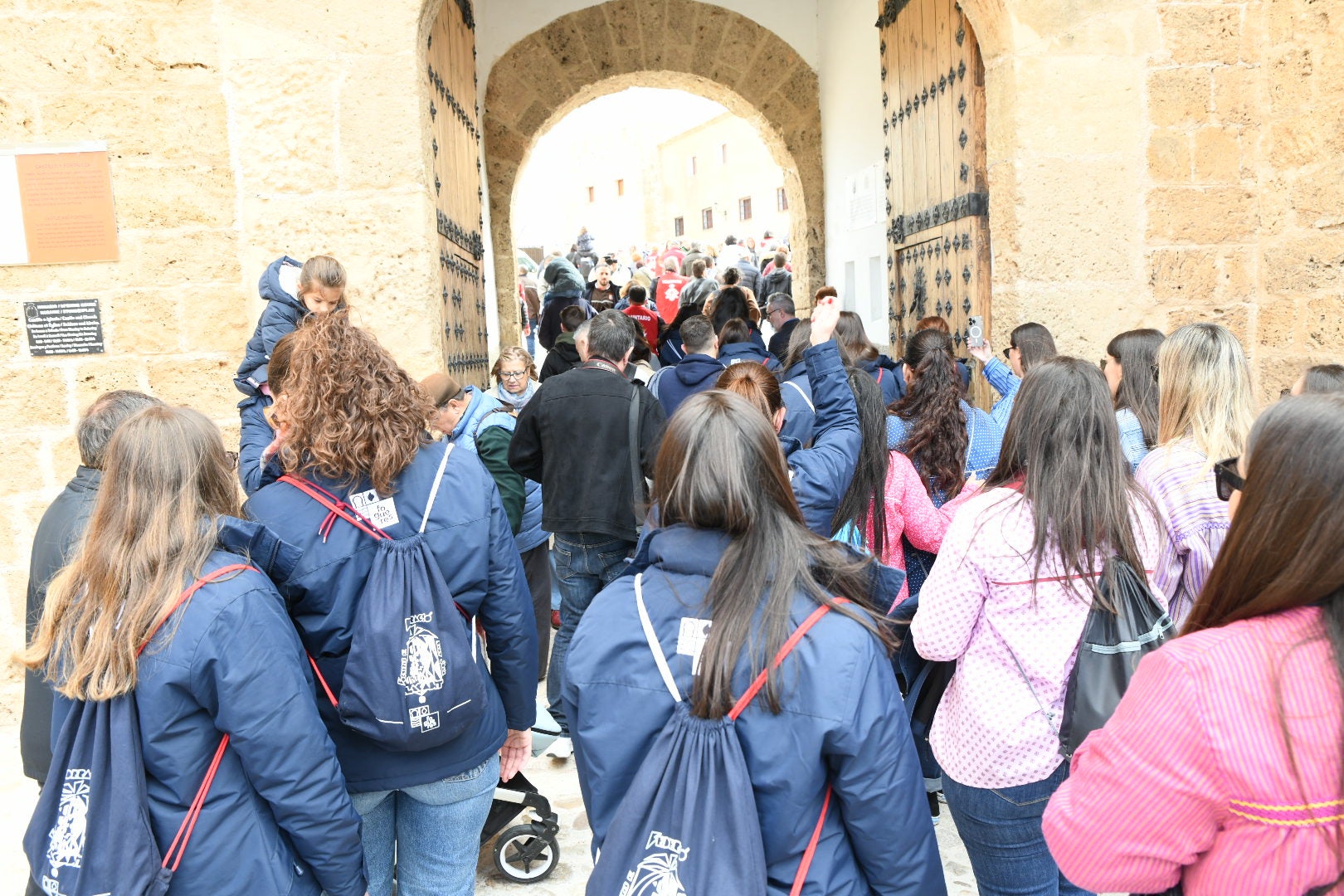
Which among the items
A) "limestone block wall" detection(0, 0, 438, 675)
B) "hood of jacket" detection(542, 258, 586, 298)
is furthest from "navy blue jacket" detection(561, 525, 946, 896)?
"hood of jacket" detection(542, 258, 586, 298)

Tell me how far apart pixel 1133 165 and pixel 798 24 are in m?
5.11

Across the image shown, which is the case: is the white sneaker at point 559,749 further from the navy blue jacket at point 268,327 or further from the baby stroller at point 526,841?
the navy blue jacket at point 268,327

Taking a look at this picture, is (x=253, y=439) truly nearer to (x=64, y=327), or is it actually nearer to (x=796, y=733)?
(x=64, y=327)

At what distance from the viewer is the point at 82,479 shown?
91.4 inches

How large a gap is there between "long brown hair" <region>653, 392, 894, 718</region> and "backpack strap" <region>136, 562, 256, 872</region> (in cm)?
84

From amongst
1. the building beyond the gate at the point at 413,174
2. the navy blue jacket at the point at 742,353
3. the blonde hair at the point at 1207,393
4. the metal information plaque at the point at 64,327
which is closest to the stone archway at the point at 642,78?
the navy blue jacket at the point at 742,353

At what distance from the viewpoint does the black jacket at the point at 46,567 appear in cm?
227

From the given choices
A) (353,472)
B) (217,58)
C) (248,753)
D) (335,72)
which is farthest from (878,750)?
(217,58)

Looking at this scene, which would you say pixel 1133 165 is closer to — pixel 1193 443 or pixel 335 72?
pixel 1193 443

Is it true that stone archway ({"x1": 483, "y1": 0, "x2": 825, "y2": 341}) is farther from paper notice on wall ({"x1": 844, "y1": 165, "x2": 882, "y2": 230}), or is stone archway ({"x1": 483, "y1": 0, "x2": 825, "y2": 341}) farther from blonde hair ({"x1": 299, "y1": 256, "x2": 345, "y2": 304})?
blonde hair ({"x1": 299, "y1": 256, "x2": 345, "y2": 304})

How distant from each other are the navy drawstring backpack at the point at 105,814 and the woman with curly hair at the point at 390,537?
0.37 m

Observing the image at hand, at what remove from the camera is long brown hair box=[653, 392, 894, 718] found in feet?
5.02

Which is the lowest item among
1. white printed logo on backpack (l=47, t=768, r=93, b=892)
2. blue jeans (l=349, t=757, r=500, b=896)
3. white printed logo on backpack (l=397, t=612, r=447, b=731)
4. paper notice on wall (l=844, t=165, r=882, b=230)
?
blue jeans (l=349, t=757, r=500, b=896)

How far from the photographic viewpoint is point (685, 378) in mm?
4949
